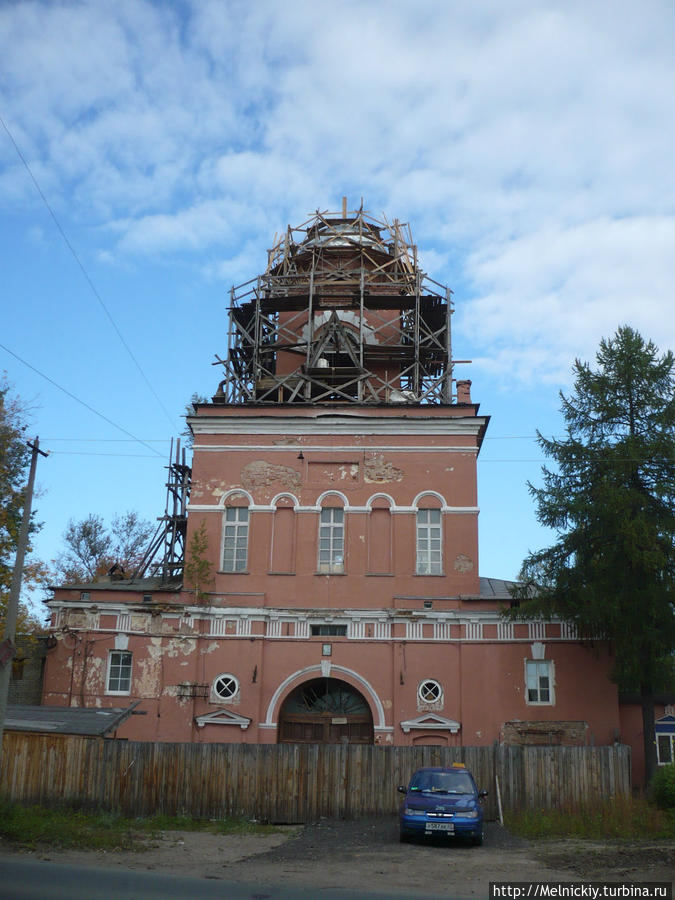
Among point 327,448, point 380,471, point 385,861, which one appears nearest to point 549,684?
point 380,471

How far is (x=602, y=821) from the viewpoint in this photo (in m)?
18.1

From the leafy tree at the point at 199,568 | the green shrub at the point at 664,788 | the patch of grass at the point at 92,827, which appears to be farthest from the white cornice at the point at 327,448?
the patch of grass at the point at 92,827

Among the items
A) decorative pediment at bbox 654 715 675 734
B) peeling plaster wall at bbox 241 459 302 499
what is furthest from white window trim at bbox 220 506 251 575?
decorative pediment at bbox 654 715 675 734

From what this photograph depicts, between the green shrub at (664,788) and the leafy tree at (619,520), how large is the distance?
3.04m

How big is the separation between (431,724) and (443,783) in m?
7.00

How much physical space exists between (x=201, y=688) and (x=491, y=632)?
8.46 metres

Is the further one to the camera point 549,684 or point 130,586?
point 130,586

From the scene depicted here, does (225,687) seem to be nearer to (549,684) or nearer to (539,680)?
(539,680)

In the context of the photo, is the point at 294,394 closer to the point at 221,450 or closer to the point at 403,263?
the point at 221,450

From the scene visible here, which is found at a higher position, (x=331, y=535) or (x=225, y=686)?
(x=331, y=535)

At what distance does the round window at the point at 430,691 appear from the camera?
2455cm

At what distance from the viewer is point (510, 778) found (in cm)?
2003

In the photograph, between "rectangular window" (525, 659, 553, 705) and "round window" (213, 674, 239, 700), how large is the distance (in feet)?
27.2

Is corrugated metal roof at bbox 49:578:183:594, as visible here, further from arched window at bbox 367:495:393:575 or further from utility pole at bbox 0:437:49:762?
utility pole at bbox 0:437:49:762
